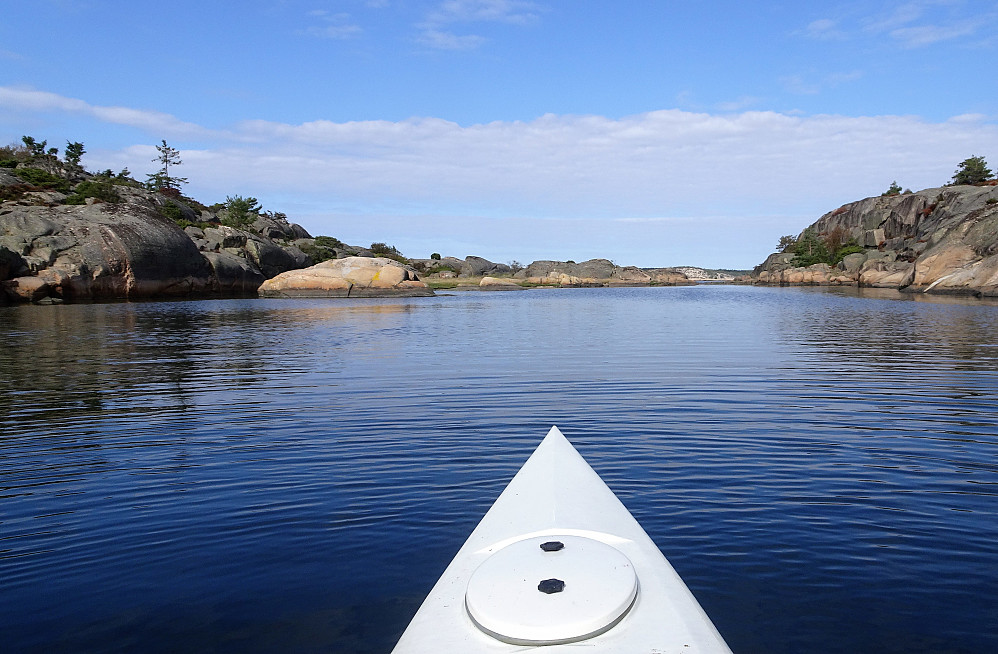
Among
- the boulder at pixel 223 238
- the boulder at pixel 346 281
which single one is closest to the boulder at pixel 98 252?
the boulder at pixel 346 281

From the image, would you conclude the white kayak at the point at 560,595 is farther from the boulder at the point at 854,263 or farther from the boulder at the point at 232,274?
the boulder at the point at 854,263

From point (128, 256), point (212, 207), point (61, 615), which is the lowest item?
point (61, 615)

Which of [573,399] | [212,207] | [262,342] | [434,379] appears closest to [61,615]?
[573,399]

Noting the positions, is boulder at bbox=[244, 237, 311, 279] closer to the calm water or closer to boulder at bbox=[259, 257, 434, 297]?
boulder at bbox=[259, 257, 434, 297]

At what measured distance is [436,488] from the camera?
6.57 m

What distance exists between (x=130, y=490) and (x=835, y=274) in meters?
98.0

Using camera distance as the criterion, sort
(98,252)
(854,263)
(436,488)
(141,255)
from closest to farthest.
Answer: (436,488), (98,252), (141,255), (854,263)

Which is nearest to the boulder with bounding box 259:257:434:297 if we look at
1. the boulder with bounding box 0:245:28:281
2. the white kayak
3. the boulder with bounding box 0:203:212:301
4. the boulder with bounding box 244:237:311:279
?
the boulder with bounding box 244:237:311:279

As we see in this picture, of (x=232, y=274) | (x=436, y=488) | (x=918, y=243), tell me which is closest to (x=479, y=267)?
(x=232, y=274)

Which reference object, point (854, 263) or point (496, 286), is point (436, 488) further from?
point (854, 263)

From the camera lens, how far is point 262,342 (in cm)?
2095

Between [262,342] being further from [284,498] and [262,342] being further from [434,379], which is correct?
[284,498]

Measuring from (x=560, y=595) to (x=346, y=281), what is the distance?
176 ft

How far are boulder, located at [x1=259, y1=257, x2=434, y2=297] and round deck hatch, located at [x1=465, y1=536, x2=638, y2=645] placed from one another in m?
52.3
